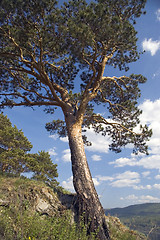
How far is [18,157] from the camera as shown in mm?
14648

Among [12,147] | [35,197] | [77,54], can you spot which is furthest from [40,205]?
[12,147]

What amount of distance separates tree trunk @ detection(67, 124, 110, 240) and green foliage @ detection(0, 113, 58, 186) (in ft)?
24.9

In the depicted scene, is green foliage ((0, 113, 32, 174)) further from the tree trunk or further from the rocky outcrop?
the tree trunk

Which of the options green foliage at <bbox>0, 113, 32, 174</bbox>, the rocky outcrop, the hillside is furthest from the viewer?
green foliage at <bbox>0, 113, 32, 174</bbox>

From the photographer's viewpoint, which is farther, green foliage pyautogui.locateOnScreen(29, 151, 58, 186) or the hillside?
green foliage pyautogui.locateOnScreen(29, 151, 58, 186)

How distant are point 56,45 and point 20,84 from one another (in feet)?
11.0

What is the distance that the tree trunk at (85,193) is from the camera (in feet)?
19.9

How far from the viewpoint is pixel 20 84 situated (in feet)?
32.7

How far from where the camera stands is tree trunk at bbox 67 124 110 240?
6.07m

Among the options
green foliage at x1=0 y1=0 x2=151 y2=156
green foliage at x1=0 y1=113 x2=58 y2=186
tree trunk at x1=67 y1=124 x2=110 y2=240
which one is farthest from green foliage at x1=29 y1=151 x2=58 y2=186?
tree trunk at x1=67 y1=124 x2=110 y2=240

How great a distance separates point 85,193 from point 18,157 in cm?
966

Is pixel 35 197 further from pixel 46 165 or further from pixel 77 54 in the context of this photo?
pixel 46 165

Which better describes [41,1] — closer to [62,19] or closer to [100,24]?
[62,19]

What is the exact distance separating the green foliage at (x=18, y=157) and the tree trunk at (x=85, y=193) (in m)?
7.60
